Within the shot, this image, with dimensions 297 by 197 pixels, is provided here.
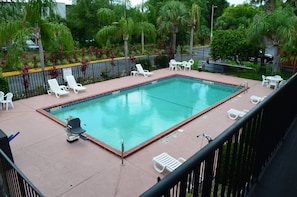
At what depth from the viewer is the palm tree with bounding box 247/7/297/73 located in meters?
12.9

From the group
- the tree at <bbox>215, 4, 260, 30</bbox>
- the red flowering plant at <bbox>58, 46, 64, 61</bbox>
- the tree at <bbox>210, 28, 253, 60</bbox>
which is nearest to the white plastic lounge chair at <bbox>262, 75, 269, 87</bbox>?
the tree at <bbox>210, 28, 253, 60</bbox>

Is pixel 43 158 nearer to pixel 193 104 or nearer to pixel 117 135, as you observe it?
pixel 117 135

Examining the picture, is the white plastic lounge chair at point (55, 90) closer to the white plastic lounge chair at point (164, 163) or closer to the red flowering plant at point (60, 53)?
the white plastic lounge chair at point (164, 163)

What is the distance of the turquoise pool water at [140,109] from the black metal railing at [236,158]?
577 cm

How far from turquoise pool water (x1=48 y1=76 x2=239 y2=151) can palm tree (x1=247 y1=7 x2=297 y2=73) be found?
3522mm

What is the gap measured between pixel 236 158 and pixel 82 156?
5183 mm

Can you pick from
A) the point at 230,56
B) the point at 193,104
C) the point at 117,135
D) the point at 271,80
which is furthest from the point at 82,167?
the point at 230,56

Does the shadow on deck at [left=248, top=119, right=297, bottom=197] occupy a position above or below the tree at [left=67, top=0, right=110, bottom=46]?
below

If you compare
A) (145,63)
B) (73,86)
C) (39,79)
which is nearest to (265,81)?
(145,63)

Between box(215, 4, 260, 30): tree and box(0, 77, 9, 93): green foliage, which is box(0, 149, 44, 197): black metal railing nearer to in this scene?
box(0, 77, 9, 93): green foliage

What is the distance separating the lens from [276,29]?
13422 mm

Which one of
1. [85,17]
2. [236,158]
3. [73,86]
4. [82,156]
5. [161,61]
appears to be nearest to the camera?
[236,158]

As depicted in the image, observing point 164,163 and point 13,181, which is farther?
point 164,163

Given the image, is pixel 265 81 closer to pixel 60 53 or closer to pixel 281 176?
pixel 281 176
